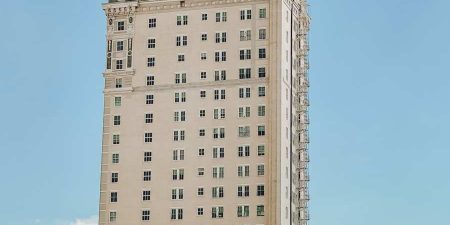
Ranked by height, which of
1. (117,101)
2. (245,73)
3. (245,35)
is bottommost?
(117,101)

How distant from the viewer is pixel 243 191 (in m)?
113

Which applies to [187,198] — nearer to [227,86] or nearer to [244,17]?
[227,86]

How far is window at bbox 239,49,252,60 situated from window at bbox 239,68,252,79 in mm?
1501

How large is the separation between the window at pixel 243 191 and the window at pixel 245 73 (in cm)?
1336

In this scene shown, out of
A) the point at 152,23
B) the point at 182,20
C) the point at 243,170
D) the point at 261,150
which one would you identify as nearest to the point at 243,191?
the point at 243,170

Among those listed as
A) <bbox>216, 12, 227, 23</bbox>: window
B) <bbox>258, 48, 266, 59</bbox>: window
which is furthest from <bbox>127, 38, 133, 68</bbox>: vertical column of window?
<bbox>258, 48, 266, 59</bbox>: window

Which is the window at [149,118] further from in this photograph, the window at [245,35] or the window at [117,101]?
the window at [245,35]

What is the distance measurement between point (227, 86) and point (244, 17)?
29.3ft

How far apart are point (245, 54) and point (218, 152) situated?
12.5 meters

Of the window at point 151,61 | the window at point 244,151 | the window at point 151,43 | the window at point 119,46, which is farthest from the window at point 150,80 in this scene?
the window at point 244,151

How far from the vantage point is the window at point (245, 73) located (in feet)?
382

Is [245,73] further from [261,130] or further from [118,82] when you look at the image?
[118,82]

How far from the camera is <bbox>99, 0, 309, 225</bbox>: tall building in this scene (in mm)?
113688

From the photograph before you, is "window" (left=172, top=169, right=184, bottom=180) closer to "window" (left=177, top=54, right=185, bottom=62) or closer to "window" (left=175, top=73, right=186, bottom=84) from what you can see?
"window" (left=175, top=73, right=186, bottom=84)
